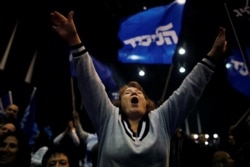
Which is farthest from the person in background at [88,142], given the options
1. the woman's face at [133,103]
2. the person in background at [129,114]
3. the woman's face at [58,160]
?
the person in background at [129,114]

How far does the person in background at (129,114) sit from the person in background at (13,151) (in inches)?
51.2

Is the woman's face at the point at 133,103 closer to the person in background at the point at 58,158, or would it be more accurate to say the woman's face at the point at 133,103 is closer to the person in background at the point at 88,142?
the person in background at the point at 58,158

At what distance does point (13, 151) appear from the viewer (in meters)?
3.64

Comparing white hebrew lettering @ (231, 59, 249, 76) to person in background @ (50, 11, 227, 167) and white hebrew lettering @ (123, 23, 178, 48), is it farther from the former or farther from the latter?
person in background @ (50, 11, 227, 167)

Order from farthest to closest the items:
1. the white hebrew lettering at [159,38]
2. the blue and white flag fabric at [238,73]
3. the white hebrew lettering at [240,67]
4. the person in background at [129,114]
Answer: the white hebrew lettering at [240,67]
the blue and white flag fabric at [238,73]
the white hebrew lettering at [159,38]
the person in background at [129,114]

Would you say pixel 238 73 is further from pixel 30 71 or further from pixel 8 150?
pixel 30 71

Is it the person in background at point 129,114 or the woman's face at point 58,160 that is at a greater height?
the person in background at point 129,114

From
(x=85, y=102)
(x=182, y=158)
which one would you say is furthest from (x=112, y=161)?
(x=182, y=158)

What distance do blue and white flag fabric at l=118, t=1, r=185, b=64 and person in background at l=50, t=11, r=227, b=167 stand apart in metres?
4.67

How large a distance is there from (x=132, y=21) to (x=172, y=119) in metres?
5.63

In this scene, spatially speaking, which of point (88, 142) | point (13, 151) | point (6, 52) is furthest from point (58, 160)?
point (6, 52)

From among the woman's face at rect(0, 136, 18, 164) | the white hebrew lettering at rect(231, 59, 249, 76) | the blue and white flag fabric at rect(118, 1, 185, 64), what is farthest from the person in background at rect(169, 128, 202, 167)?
the white hebrew lettering at rect(231, 59, 249, 76)

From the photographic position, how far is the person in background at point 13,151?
3.59 m

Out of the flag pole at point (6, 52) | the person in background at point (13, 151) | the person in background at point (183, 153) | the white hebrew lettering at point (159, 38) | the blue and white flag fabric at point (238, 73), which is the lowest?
the person in background at point (183, 153)
